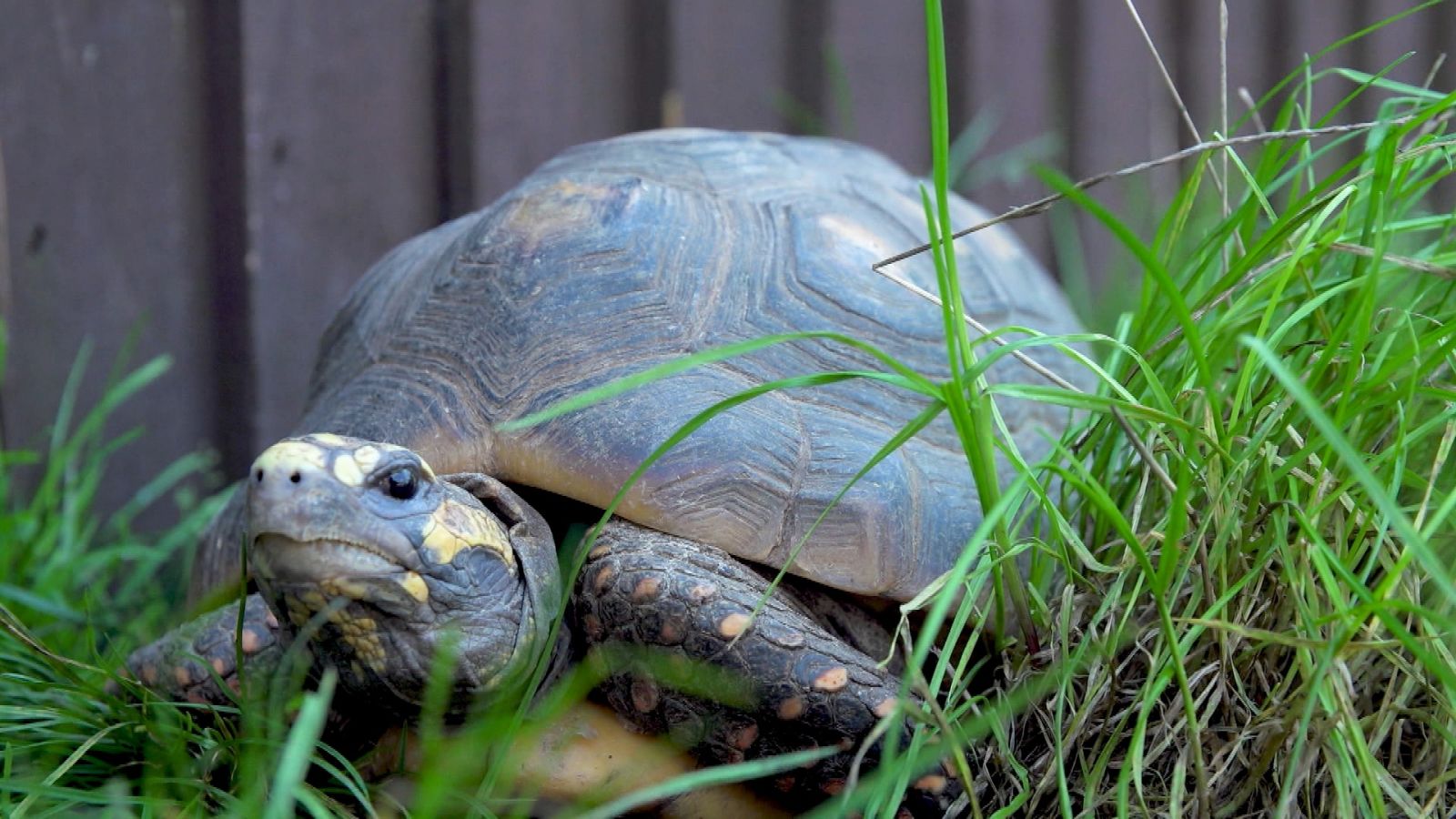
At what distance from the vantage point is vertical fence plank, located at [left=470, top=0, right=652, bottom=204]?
8.17ft

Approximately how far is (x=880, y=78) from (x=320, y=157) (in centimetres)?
127

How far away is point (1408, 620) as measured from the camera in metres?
1.18

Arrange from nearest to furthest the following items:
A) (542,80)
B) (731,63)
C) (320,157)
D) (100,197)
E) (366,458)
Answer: (366,458) < (100,197) < (320,157) < (542,80) < (731,63)

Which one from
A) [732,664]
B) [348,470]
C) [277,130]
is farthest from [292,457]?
[277,130]

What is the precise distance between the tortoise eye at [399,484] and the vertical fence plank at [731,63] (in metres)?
1.61

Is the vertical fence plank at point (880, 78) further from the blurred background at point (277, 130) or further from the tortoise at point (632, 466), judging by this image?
the tortoise at point (632, 466)

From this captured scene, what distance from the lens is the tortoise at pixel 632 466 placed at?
1.23 meters

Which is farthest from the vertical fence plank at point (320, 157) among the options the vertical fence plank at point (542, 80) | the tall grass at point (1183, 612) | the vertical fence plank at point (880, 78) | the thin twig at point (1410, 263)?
the thin twig at point (1410, 263)

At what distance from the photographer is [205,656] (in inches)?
57.1

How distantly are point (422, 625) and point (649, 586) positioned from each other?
0.23m

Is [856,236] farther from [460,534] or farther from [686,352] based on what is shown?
[460,534]

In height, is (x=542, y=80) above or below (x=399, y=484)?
above

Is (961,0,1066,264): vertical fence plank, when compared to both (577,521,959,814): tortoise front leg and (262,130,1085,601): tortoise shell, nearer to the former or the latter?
(262,130,1085,601): tortoise shell

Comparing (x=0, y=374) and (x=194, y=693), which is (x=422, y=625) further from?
(x=0, y=374)
